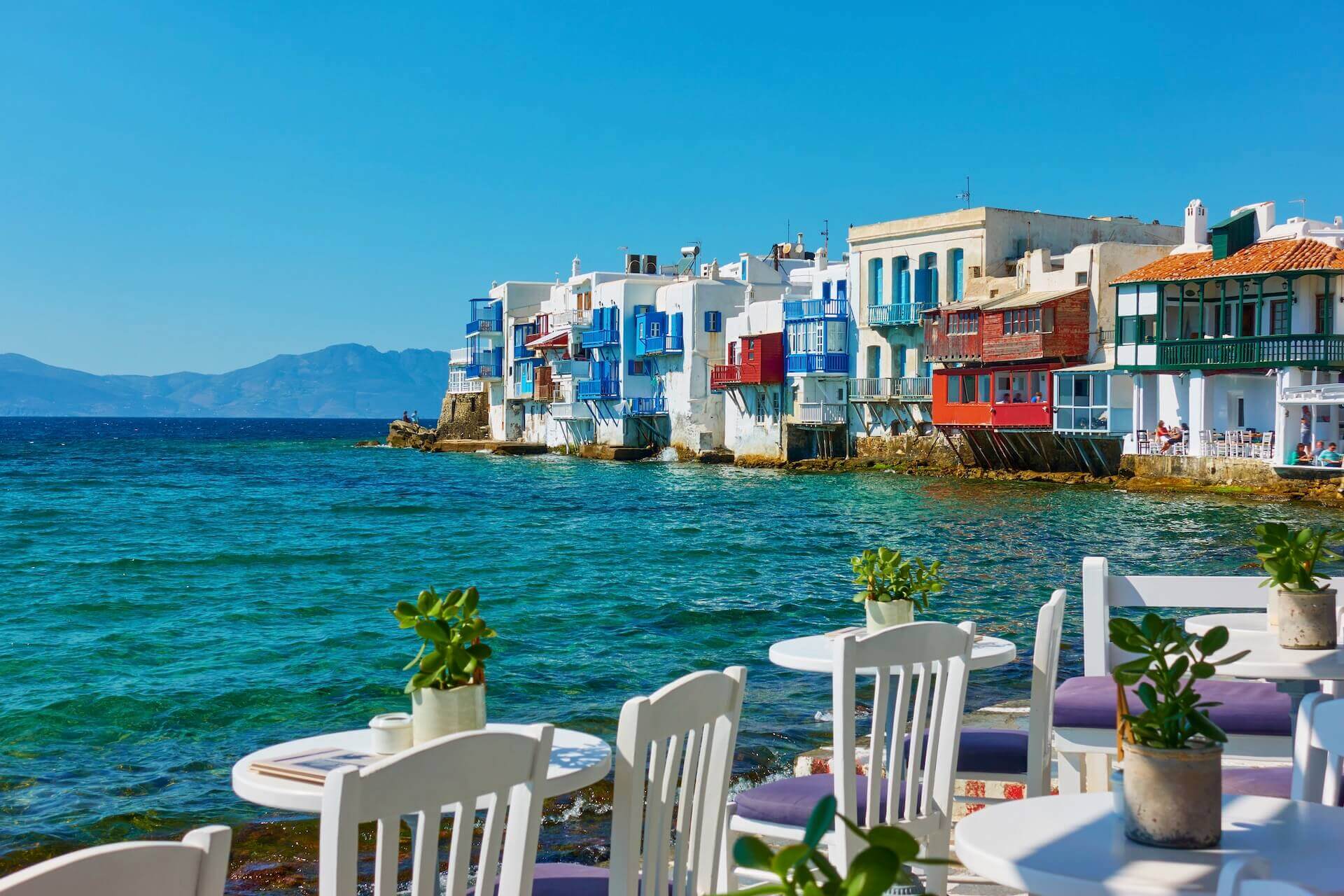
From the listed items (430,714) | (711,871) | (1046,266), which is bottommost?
(711,871)

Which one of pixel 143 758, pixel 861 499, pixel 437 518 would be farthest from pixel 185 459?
pixel 143 758

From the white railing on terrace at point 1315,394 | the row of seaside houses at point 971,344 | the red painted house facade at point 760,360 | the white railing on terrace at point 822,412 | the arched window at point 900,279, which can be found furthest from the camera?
the red painted house facade at point 760,360

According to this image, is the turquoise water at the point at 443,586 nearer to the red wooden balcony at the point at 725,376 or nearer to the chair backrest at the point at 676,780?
the chair backrest at the point at 676,780

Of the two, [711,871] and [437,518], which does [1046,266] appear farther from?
[711,871]

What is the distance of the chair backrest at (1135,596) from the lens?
218 inches

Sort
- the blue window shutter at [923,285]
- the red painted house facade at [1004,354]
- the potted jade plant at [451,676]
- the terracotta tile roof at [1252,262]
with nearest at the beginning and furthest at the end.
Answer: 1. the potted jade plant at [451,676]
2. the terracotta tile roof at [1252,262]
3. the red painted house facade at [1004,354]
4. the blue window shutter at [923,285]

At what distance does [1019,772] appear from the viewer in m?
5.20

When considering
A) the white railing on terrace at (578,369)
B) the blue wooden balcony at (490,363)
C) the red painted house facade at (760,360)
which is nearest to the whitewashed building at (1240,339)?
the red painted house facade at (760,360)

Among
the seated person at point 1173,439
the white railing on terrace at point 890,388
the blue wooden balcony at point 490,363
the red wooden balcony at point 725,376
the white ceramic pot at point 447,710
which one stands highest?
the blue wooden balcony at point 490,363

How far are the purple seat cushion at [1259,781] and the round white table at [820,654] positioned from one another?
3.61ft

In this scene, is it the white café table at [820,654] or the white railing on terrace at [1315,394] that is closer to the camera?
the white café table at [820,654]

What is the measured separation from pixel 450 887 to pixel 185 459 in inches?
2964

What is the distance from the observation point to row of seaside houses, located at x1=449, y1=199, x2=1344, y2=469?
3728 cm

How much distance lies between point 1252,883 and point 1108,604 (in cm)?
A: 381
